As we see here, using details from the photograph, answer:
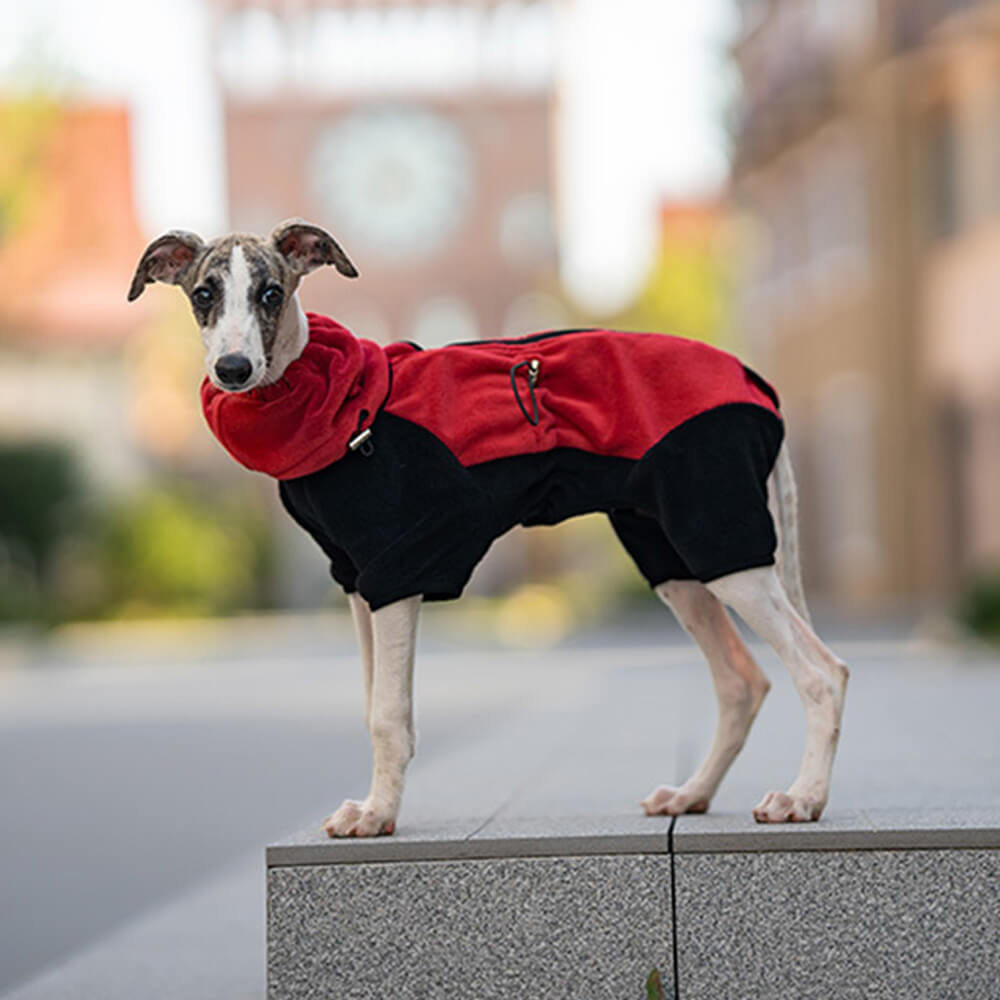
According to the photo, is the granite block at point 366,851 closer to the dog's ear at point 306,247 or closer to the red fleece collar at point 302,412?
the red fleece collar at point 302,412

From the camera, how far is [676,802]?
5.21 meters

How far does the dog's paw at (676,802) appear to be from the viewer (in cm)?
521

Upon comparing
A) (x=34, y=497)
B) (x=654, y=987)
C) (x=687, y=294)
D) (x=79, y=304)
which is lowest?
(x=34, y=497)

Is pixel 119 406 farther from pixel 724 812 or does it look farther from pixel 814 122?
pixel 724 812

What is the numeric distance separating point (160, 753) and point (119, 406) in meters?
34.6

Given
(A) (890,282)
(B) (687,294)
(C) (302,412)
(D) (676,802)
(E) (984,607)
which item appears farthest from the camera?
(B) (687,294)

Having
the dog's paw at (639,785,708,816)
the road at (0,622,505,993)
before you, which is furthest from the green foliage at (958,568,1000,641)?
the dog's paw at (639,785,708,816)

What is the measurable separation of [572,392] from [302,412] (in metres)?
0.76

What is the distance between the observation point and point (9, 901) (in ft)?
24.0

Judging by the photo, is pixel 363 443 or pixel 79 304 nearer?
pixel 363 443

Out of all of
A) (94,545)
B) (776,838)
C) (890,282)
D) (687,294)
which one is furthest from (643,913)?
(687,294)

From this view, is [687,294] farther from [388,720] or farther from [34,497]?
[388,720]

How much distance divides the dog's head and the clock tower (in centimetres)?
4486

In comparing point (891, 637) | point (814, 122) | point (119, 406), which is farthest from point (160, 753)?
point (119, 406)
